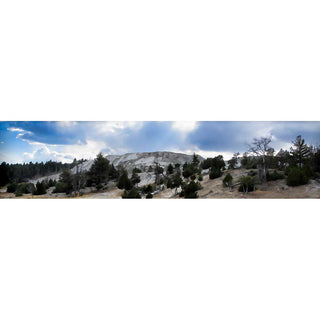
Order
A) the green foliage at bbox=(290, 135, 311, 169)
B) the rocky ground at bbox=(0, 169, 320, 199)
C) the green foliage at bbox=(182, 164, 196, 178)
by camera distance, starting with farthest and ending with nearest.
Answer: the green foliage at bbox=(182, 164, 196, 178)
the green foliage at bbox=(290, 135, 311, 169)
the rocky ground at bbox=(0, 169, 320, 199)

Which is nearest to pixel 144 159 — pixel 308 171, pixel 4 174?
pixel 4 174

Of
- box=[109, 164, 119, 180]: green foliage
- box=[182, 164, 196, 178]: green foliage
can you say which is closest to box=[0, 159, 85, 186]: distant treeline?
Result: box=[109, 164, 119, 180]: green foliage

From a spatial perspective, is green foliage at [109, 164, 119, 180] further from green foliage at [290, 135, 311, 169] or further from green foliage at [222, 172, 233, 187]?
green foliage at [290, 135, 311, 169]

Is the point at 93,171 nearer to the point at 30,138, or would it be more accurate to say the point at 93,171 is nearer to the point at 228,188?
the point at 30,138

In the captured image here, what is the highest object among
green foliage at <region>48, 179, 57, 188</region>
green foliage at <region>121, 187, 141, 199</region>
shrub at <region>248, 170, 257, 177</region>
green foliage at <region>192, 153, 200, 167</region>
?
green foliage at <region>192, 153, 200, 167</region>

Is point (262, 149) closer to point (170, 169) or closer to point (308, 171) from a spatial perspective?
point (308, 171)

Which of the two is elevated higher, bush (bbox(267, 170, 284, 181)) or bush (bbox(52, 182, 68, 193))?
bush (bbox(267, 170, 284, 181))

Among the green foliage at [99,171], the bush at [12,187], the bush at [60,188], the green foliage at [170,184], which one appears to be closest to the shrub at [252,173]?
the green foliage at [170,184]
